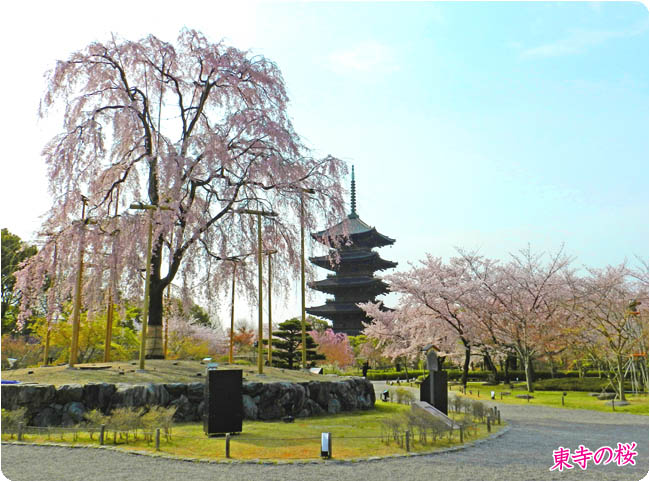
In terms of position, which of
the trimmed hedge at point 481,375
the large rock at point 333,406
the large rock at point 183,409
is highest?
the large rock at point 183,409

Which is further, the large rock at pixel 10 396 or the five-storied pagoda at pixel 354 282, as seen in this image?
the five-storied pagoda at pixel 354 282

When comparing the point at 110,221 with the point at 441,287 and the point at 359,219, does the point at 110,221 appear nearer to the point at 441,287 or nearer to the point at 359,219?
the point at 441,287

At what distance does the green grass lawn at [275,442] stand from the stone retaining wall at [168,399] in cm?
92

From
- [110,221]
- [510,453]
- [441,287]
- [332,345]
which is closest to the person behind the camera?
[510,453]

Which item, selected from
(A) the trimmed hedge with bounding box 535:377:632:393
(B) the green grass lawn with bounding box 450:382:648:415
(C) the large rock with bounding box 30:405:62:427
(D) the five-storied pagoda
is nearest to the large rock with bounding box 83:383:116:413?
(C) the large rock with bounding box 30:405:62:427

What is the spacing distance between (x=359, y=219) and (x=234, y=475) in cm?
5297

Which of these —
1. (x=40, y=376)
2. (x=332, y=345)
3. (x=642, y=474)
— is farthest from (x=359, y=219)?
(x=642, y=474)

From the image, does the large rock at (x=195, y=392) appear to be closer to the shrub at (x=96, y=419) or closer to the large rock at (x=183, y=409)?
the large rock at (x=183, y=409)

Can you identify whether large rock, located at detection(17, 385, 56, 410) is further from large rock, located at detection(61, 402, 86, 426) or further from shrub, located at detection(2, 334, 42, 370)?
shrub, located at detection(2, 334, 42, 370)

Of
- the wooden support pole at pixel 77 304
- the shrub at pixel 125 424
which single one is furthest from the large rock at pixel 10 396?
the shrub at pixel 125 424

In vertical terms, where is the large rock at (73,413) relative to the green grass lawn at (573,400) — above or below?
above

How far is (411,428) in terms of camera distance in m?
11.3

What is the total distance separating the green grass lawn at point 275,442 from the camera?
32.5 feet

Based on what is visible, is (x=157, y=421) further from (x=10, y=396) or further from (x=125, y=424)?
(x=10, y=396)
